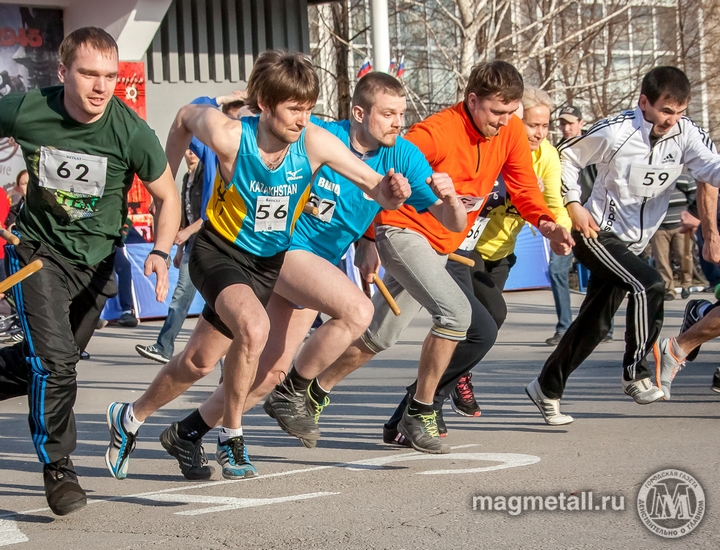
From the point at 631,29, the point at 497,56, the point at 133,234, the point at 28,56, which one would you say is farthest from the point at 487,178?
the point at 631,29

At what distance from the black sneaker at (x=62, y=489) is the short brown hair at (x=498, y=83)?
2.82 m

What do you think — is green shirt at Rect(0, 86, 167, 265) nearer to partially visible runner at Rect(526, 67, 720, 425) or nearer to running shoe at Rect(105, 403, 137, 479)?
running shoe at Rect(105, 403, 137, 479)

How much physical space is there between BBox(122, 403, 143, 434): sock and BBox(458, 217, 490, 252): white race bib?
7.34 ft

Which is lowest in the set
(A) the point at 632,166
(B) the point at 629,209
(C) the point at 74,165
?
(B) the point at 629,209

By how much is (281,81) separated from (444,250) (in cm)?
153

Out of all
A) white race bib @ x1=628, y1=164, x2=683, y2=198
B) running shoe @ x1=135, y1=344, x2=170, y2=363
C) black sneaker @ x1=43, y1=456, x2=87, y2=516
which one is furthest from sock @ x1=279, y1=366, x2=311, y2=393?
running shoe @ x1=135, y1=344, x2=170, y2=363

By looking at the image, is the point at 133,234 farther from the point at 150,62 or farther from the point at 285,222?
the point at 285,222

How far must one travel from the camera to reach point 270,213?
16.6 ft

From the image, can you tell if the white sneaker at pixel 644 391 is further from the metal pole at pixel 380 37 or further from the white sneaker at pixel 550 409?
the metal pole at pixel 380 37

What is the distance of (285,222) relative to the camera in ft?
A: 16.8

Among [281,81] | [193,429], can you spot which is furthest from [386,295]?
[281,81]

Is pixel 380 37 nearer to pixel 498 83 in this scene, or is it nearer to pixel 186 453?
pixel 498 83

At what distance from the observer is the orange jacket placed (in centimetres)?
591

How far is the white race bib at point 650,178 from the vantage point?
6.51 m
